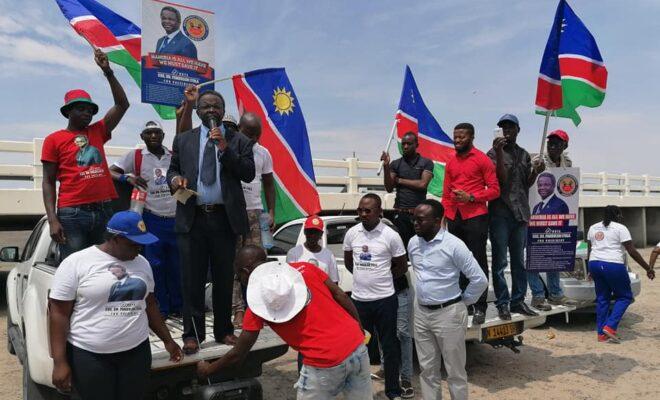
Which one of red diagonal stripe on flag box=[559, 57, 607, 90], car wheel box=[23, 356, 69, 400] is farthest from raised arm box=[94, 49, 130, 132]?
red diagonal stripe on flag box=[559, 57, 607, 90]

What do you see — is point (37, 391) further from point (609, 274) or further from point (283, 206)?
point (609, 274)

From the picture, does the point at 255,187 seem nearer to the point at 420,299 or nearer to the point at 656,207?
the point at 420,299

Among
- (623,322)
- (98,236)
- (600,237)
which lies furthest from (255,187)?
(623,322)

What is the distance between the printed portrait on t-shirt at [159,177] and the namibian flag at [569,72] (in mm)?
3986

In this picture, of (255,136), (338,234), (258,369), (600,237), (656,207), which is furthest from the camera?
(656,207)

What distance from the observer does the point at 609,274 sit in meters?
7.01

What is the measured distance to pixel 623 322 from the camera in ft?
26.9

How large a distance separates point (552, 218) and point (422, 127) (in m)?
3.08

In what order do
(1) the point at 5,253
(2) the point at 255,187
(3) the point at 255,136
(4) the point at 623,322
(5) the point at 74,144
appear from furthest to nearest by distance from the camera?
1. (4) the point at 623,322
2. (1) the point at 5,253
3. (3) the point at 255,136
4. (2) the point at 255,187
5. (5) the point at 74,144

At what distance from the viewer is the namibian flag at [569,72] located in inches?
224

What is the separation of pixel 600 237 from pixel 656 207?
22.4m

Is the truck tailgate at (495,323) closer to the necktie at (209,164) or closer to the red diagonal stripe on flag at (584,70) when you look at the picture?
the red diagonal stripe on flag at (584,70)

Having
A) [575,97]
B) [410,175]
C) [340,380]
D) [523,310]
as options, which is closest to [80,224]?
[340,380]

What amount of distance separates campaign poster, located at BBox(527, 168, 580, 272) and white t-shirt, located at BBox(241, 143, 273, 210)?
9.26 ft
